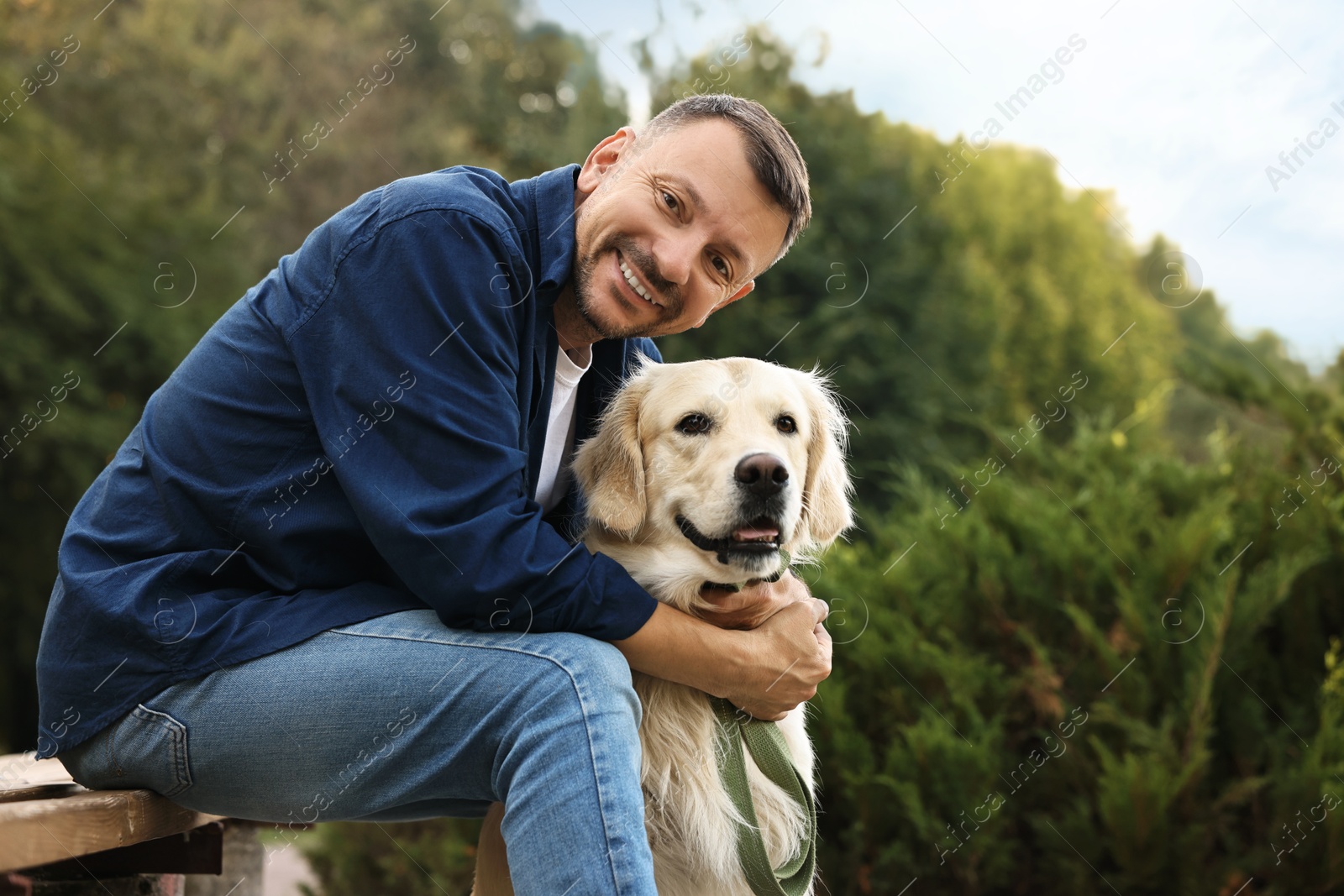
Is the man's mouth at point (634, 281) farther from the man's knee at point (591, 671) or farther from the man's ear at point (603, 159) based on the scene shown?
the man's knee at point (591, 671)

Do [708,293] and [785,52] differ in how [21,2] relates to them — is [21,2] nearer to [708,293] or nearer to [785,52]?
[785,52]

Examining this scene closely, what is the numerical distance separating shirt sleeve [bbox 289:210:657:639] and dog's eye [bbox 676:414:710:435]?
0.65 metres

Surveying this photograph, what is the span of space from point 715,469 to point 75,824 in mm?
1487

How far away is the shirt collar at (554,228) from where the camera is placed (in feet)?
7.45

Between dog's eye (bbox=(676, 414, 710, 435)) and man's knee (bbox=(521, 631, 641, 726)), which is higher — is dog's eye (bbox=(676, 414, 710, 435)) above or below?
above

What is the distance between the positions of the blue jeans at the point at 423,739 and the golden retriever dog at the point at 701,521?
0.38 m

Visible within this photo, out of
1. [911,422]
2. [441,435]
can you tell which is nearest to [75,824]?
[441,435]

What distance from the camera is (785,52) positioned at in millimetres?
12008

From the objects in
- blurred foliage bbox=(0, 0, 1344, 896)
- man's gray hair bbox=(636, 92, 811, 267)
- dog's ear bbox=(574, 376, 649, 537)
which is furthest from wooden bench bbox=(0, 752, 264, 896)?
blurred foliage bbox=(0, 0, 1344, 896)

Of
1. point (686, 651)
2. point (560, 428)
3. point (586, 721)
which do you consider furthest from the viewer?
point (560, 428)

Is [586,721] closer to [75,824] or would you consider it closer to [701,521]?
[701,521]

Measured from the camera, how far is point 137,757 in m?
1.99

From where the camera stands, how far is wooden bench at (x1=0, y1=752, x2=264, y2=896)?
6.01 ft

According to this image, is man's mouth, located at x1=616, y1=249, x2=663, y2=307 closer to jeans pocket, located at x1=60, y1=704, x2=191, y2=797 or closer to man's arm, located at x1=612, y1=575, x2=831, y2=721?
man's arm, located at x1=612, y1=575, x2=831, y2=721
